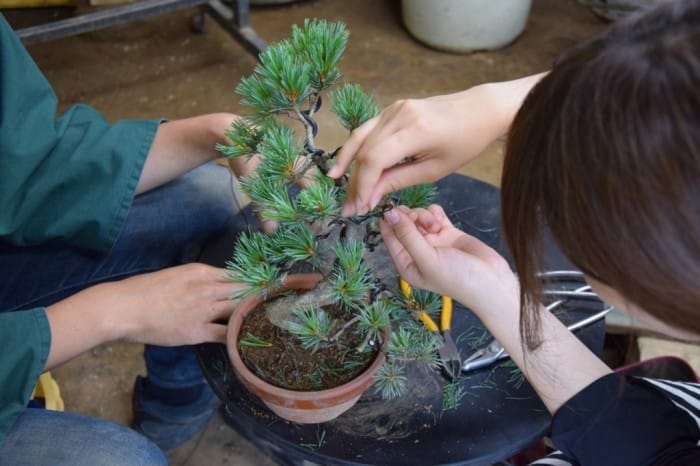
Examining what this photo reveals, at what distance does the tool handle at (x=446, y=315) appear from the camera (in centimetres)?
82

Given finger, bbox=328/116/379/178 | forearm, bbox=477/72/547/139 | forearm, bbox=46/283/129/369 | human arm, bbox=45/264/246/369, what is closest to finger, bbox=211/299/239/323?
human arm, bbox=45/264/246/369

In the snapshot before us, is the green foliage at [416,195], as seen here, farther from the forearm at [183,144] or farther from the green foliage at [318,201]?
the forearm at [183,144]

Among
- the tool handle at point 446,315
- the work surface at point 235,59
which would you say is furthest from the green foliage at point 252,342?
the work surface at point 235,59

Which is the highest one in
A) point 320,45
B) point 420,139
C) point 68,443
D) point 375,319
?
point 320,45

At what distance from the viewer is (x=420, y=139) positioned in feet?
2.37

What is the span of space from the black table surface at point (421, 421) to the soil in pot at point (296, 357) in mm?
50

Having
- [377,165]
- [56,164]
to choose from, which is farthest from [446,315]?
[56,164]

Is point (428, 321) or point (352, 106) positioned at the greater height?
point (352, 106)

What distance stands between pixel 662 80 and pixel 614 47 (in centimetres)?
4

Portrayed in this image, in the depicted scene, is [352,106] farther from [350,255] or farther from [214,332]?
[214,332]

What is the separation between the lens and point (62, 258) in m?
0.99

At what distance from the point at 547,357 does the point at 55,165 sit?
0.62 metres

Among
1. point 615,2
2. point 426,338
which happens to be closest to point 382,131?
point 426,338

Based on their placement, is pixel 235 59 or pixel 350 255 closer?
pixel 350 255
